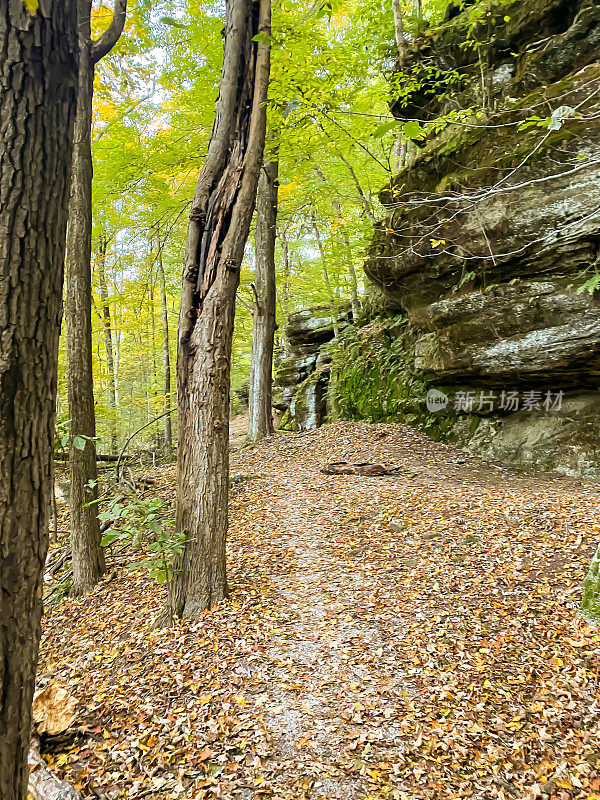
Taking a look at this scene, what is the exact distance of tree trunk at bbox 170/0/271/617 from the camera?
438 centimetres

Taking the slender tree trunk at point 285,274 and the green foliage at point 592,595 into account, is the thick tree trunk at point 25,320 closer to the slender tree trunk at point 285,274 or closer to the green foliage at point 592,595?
the green foliage at point 592,595

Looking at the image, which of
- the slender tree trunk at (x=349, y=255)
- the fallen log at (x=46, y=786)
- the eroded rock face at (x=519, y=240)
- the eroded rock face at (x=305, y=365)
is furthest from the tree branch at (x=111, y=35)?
the eroded rock face at (x=305, y=365)

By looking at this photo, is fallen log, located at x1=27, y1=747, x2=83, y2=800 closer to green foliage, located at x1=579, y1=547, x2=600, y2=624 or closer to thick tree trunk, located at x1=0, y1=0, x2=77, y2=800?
thick tree trunk, located at x1=0, y1=0, x2=77, y2=800

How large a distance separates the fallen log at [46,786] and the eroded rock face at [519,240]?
6.77 m

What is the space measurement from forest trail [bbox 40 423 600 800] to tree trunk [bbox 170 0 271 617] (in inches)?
24.5

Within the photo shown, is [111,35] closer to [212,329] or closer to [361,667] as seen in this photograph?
[212,329]

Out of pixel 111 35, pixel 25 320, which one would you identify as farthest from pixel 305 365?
pixel 25 320

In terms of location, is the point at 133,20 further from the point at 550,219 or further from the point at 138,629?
the point at 138,629

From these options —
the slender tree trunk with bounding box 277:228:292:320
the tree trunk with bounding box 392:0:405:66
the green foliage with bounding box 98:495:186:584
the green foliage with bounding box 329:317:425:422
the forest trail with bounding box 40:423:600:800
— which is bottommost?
the forest trail with bounding box 40:423:600:800

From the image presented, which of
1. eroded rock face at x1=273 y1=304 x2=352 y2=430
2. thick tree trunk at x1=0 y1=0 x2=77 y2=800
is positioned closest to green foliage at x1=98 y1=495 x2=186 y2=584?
thick tree trunk at x1=0 y1=0 x2=77 y2=800

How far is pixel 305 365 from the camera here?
18297mm

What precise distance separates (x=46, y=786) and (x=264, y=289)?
1106 centimetres

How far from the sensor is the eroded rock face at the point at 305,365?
15.9 metres

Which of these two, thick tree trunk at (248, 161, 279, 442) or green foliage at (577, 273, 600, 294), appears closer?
green foliage at (577, 273, 600, 294)
